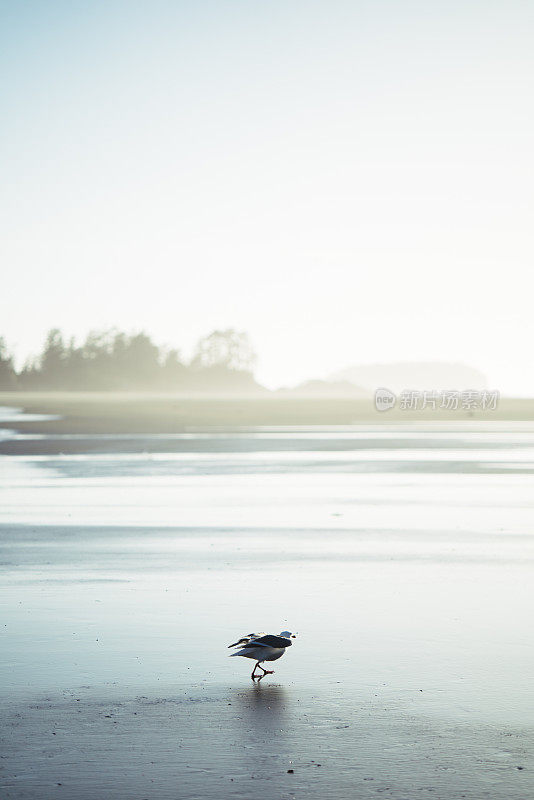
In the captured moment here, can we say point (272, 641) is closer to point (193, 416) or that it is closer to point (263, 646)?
point (263, 646)

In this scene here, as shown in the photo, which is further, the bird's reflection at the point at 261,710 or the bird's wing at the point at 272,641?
the bird's wing at the point at 272,641

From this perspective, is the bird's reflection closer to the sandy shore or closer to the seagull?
the seagull

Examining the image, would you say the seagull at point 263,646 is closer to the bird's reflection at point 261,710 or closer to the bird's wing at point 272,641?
the bird's wing at point 272,641

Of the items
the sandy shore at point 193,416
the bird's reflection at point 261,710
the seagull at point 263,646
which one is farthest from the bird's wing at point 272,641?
the sandy shore at point 193,416

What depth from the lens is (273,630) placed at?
8992 mm

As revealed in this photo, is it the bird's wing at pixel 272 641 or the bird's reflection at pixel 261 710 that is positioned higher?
the bird's wing at pixel 272 641

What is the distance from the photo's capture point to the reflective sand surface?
5723 mm

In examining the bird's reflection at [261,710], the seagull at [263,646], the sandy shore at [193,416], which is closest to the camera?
the bird's reflection at [261,710]

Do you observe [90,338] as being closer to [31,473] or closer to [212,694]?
[31,473]

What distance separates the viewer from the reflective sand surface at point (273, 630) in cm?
572

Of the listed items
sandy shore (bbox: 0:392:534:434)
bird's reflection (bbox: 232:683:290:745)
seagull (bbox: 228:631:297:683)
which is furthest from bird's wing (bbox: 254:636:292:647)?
sandy shore (bbox: 0:392:534:434)

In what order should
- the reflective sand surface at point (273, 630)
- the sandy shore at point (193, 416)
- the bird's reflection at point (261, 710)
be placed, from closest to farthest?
1. the reflective sand surface at point (273, 630)
2. the bird's reflection at point (261, 710)
3. the sandy shore at point (193, 416)

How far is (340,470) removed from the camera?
28.1 m

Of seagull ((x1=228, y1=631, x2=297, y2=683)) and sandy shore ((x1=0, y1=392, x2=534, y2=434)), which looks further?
sandy shore ((x1=0, y1=392, x2=534, y2=434))
